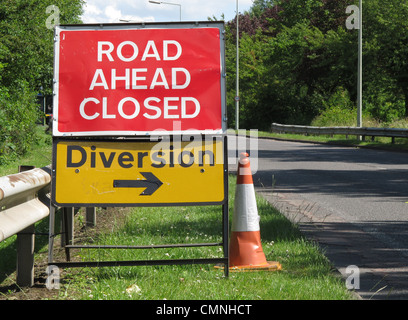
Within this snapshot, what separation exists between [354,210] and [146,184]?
5130 mm

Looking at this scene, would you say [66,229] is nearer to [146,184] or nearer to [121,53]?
[146,184]

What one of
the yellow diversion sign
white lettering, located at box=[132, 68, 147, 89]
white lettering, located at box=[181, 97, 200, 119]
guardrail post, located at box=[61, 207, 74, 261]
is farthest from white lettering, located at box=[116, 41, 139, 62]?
guardrail post, located at box=[61, 207, 74, 261]

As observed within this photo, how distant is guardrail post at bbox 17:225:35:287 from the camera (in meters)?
5.34

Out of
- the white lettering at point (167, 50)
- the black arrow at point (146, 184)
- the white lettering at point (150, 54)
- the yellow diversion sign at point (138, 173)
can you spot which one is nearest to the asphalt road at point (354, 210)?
the yellow diversion sign at point (138, 173)

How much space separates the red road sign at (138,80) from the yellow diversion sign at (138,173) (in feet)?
0.40

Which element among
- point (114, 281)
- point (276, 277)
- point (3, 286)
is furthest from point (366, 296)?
point (3, 286)

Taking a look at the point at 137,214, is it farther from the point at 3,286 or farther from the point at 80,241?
the point at 3,286

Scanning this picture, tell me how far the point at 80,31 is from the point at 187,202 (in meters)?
1.62

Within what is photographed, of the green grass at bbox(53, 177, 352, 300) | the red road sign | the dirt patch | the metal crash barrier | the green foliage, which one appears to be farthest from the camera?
the green foliage

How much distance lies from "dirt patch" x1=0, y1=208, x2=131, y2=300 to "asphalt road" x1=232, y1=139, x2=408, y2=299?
2.25 metres

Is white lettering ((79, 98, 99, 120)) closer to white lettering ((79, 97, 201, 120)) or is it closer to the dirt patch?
white lettering ((79, 97, 201, 120))

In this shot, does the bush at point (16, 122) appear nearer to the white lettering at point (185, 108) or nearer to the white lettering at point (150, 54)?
the white lettering at point (150, 54)

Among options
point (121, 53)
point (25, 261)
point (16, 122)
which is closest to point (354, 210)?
point (121, 53)

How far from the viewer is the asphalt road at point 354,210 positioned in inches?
236
